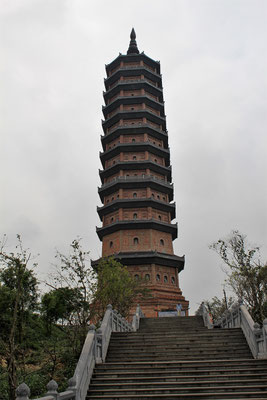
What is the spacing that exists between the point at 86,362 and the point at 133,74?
32495mm

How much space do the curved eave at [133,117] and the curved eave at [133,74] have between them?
513 centimetres

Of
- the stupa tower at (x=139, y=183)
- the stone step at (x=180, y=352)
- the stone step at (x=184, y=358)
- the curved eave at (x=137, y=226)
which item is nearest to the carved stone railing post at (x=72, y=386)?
the stone step at (x=184, y=358)

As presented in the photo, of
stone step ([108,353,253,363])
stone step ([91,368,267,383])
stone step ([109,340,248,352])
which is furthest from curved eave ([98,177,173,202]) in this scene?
stone step ([91,368,267,383])

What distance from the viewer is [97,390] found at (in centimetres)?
755

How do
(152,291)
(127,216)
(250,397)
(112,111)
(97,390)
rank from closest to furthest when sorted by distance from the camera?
(250,397), (97,390), (152,291), (127,216), (112,111)

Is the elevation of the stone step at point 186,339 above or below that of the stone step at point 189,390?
above

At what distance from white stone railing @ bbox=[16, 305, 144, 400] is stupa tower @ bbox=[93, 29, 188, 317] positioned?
46.4 ft

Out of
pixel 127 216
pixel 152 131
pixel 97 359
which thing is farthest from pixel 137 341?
pixel 152 131

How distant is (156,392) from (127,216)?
21.7 m

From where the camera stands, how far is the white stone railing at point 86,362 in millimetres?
5977

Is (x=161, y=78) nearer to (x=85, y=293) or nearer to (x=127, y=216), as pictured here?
(x=127, y=216)

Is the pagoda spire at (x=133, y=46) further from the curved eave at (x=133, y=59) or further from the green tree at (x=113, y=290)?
the green tree at (x=113, y=290)

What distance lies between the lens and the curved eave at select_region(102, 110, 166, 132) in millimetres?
33094

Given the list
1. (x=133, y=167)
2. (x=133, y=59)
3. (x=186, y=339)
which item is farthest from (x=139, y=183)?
(x=186, y=339)
